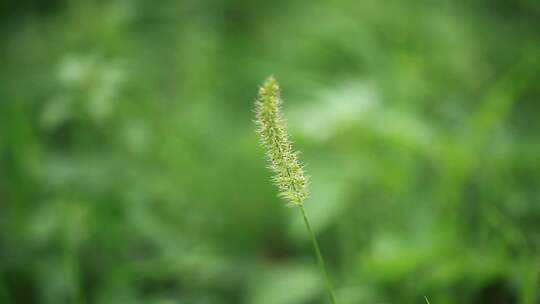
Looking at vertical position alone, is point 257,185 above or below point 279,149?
above

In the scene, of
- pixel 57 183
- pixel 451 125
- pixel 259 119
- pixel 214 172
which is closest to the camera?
pixel 259 119

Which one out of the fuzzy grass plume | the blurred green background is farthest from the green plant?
the blurred green background

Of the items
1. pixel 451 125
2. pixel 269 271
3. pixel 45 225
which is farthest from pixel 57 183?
pixel 451 125

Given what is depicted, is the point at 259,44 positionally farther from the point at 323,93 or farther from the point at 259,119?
the point at 259,119

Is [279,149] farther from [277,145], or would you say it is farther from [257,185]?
[257,185]

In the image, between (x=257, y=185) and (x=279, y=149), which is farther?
(x=257, y=185)

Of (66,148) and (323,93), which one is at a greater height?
(66,148)

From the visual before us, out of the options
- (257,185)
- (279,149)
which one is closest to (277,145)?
(279,149)
